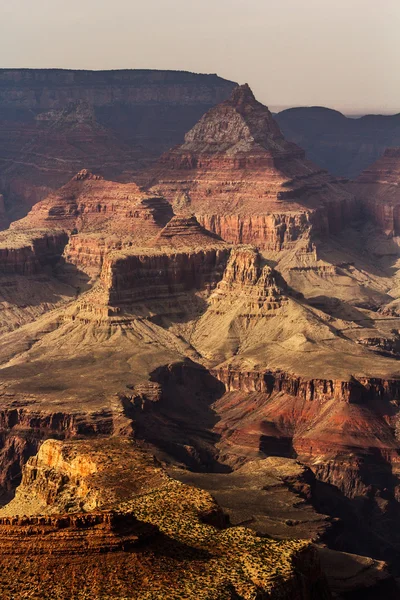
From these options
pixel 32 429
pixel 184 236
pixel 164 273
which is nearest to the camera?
pixel 32 429

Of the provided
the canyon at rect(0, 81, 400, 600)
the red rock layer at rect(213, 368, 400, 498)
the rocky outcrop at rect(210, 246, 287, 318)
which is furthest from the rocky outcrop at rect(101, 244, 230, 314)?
the red rock layer at rect(213, 368, 400, 498)

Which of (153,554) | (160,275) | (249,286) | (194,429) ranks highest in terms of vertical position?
(153,554)

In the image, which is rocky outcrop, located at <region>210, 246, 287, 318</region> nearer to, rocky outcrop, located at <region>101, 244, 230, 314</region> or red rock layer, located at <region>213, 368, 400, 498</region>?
rocky outcrop, located at <region>101, 244, 230, 314</region>

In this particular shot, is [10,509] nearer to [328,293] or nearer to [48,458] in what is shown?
[48,458]

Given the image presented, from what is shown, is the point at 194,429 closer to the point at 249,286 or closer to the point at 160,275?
the point at 249,286

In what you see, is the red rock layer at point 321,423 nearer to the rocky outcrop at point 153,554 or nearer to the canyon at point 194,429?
the canyon at point 194,429

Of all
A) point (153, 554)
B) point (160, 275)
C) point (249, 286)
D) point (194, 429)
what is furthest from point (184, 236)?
point (153, 554)

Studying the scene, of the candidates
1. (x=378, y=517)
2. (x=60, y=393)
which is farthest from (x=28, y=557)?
(x=60, y=393)

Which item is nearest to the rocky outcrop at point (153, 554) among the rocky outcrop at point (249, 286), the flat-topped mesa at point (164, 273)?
the rocky outcrop at point (249, 286)

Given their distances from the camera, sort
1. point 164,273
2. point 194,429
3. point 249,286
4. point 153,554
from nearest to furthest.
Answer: point 153,554, point 194,429, point 249,286, point 164,273
